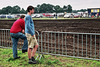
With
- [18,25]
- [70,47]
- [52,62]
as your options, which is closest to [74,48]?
[70,47]

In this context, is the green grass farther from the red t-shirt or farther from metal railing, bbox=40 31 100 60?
the red t-shirt

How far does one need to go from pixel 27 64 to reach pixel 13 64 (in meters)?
0.50

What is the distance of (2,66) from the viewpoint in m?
5.99

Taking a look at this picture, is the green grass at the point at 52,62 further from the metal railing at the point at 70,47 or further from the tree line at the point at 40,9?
the tree line at the point at 40,9

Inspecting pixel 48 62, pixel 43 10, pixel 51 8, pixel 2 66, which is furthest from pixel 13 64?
pixel 51 8

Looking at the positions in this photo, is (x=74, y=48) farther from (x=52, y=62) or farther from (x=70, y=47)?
(x=52, y=62)

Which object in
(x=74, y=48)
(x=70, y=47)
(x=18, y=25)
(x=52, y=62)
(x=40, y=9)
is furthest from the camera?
(x=40, y=9)

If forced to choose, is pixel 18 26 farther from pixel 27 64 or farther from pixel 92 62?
pixel 92 62

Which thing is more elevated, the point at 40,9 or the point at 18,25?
the point at 40,9

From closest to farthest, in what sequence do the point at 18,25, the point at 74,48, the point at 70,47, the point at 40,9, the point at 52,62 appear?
the point at 52,62 → the point at 18,25 → the point at 74,48 → the point at 70,47 → the point at 40,9

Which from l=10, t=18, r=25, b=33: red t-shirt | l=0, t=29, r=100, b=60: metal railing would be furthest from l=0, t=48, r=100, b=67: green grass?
l=10, t=18, r=25, b=33: red t-shirt

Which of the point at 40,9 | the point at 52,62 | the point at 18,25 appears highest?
the point at 40,9

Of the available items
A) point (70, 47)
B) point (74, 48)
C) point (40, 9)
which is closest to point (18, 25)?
point (74, 48)

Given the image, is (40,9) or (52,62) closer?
(52,62)
